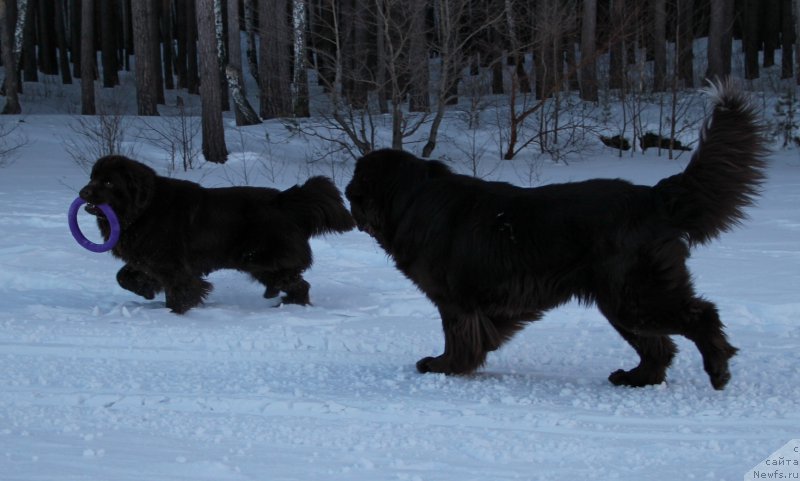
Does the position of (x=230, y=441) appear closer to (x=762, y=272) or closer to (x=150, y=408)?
(x=150, y=408)

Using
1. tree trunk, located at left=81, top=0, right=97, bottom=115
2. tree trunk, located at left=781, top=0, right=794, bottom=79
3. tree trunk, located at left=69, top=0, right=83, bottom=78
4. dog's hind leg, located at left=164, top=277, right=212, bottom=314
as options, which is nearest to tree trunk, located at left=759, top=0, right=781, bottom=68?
tree trunk, located at left=781, top=0, right=794, bottom=79

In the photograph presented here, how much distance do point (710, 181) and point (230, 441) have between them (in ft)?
10.1

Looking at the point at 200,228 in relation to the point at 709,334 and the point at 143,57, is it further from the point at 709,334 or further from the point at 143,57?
the point at 143,57

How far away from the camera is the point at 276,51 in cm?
2198

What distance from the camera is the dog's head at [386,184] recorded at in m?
5.80

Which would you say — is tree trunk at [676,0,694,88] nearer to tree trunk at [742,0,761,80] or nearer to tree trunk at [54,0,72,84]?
tree trunk at [742,0,761,80]

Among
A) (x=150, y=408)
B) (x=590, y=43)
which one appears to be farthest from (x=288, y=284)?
(x=590, y=43)

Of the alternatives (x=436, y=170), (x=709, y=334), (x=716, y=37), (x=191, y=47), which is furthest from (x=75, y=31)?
(x=709, y=334)

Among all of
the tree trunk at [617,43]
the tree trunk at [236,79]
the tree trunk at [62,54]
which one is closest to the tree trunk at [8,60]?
the tree trunk at [236,79]

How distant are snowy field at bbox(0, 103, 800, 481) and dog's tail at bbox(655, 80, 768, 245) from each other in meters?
1.03

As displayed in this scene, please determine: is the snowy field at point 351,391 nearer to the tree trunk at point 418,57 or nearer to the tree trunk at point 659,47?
the tree trunk at point 418,57

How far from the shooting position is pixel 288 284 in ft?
26.5

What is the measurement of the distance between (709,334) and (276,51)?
61.3ft

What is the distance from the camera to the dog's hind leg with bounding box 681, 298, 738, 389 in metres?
4.82
